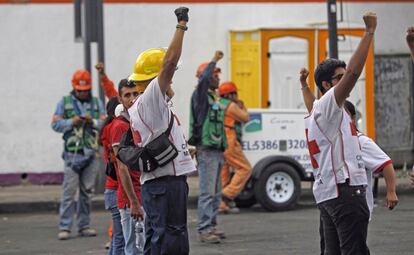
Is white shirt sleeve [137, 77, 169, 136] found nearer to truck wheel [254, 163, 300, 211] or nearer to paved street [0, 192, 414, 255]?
paved street [0, 192, 414, 255]

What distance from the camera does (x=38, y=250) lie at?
11.8 metres

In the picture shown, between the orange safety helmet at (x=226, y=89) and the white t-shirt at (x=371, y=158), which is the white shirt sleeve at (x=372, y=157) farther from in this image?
the orange safety helmet at (x=226, y=89)

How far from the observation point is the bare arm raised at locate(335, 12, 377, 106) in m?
6.23

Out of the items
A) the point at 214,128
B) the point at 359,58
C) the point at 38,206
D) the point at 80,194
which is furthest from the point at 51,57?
the point at 359,58

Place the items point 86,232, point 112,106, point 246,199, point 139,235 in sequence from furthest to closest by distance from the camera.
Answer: point 246,199
point 86,232
point 112,106
point 139,235

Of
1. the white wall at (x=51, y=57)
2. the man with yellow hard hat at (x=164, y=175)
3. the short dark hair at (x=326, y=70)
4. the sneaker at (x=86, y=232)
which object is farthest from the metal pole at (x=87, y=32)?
the short dark hair at (x=326, y=70)

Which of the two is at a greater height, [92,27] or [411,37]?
[92,27]

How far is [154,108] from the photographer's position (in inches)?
268

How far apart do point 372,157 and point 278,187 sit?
24.8ft

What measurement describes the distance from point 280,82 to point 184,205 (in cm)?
1111

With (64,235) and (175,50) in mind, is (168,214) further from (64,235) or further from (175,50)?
(64,235)

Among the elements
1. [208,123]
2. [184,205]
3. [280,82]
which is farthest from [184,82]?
[184,205]

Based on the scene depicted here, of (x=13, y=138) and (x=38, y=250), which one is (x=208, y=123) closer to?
(x=38, y=250)

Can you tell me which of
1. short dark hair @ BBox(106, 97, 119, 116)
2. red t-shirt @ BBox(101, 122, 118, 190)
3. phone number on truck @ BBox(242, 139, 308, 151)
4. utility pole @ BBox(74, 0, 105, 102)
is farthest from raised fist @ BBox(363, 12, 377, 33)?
utility pole @ BBox(74, 0, 105, 102)
